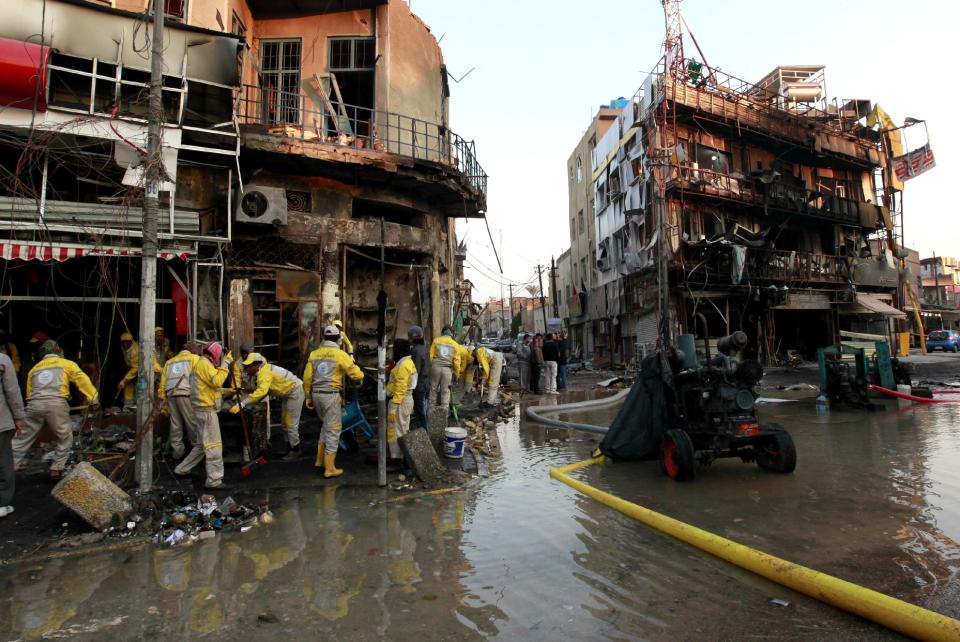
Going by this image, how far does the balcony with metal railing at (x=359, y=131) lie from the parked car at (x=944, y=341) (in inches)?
1338

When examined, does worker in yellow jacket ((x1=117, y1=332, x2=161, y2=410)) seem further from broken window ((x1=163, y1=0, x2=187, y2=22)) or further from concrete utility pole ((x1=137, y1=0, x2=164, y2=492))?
broken window ((x1=163, y1=0, x2=187, y2=22))

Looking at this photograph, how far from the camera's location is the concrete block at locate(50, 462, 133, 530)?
494 centimetres

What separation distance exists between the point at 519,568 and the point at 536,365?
13.3 metres

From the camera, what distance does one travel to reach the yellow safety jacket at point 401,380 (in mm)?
7180

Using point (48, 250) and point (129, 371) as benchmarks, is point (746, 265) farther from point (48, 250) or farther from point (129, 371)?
point (48, 250)

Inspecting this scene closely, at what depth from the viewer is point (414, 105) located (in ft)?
48.9

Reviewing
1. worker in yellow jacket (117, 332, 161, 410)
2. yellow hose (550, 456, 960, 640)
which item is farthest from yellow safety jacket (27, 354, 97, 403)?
yellow hose (550, 456, 960, 640)

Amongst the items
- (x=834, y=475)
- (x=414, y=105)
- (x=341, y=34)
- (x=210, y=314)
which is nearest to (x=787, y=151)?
(x=414, y=105)

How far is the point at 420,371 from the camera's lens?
8742mm

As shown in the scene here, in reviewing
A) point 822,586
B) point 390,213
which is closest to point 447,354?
point 390,213

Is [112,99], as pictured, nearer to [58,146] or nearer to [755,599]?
[58,146]

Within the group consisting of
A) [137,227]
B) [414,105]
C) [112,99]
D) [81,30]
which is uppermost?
[414,105]

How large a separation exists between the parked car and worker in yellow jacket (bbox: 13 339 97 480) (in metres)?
43.2

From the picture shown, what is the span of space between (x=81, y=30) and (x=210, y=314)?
5.62 m
